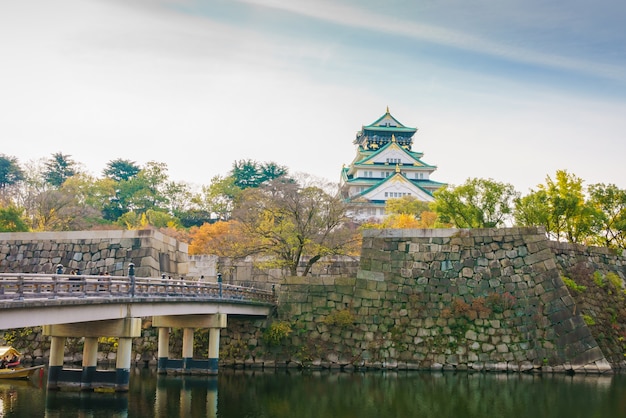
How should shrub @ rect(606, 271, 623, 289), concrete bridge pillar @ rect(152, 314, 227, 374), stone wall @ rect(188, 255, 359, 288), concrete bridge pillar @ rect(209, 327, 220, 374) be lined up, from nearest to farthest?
1. concrete bridge pillar @ rect(152, 314, 227, 374)
2. concrete bridge pillar @ rect(209, 327, 220, 374)
3. shrub @ rect(606, 271, 623, 289)
4. stone wall @ rect(188, 255, 359, 288)

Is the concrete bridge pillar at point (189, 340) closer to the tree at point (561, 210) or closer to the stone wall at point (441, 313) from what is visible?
the stone wall at point (441, 313)

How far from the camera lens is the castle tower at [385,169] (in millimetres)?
70312

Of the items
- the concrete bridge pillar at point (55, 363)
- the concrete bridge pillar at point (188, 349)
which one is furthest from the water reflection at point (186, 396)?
the concrete bridge pillar at point (55, 363)

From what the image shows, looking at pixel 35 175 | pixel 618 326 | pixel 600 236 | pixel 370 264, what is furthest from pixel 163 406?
pixel 35 175

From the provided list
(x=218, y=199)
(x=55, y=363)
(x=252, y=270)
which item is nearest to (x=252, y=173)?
(x=218, y=199)

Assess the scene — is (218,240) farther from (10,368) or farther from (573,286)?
(573,286)

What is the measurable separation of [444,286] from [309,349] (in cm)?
672

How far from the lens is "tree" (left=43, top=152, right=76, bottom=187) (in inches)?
2594

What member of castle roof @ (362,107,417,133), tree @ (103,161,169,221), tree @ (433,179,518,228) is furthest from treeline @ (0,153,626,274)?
castle roof @ (362,107,417,133)

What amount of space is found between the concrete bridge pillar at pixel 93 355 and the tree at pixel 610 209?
93.7ft

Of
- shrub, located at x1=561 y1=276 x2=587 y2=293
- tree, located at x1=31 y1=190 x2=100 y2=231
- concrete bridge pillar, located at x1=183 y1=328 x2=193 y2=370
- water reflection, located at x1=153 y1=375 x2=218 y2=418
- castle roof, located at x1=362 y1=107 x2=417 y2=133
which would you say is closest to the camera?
water reflection, located at x1=153 y1=375 x2=218 y2=418

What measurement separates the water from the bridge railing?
124 inches

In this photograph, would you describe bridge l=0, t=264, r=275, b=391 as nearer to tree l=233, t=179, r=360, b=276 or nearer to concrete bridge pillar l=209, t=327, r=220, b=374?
concrete bridge pillar l=209, t=327, r=220, b=374

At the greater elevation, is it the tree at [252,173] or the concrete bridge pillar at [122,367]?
the tree at [252,173]
